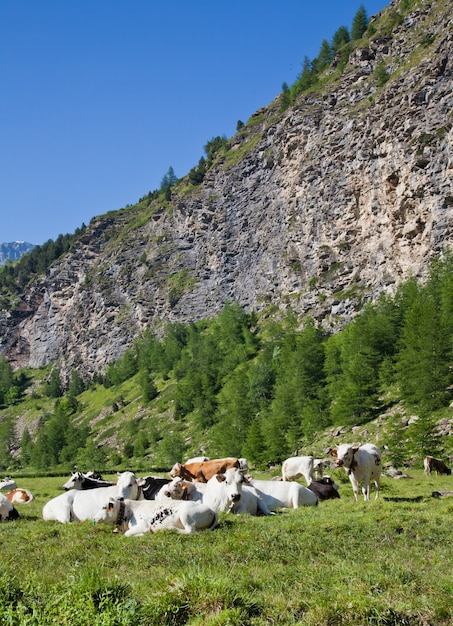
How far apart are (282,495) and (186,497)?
3.63 m

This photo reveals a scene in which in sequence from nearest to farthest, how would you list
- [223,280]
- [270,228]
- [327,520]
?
[327,520]
[270,228]
[223,280]

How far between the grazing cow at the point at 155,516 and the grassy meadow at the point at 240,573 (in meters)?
0.43

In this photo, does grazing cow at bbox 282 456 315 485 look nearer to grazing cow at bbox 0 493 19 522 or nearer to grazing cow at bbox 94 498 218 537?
grazing cow at bbox 94 498 218 537

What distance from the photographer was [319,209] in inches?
4722

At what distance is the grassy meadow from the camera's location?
5.89m

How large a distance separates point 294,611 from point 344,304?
97.9 m

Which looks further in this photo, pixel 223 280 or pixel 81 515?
pixel 223 280

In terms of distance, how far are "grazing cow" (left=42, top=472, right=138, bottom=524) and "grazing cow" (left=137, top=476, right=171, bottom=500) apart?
0.69 metres

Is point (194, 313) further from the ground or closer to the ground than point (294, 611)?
further from the ground

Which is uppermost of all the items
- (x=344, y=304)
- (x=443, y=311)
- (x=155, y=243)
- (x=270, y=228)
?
(x=155, y=243)

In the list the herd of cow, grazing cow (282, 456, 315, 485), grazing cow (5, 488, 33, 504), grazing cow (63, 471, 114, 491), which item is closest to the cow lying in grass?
the herd of cow

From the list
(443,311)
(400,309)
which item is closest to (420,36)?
(400,309)

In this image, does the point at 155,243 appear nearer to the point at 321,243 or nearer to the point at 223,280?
the point at 223,280

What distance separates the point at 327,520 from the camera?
40.5 ft
